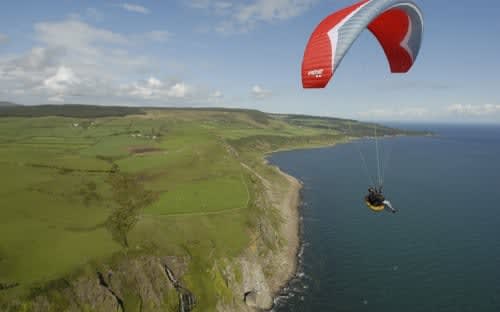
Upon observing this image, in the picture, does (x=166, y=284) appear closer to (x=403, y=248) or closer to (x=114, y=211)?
(x=114, y=211)

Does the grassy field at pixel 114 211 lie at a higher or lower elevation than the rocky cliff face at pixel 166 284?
higher

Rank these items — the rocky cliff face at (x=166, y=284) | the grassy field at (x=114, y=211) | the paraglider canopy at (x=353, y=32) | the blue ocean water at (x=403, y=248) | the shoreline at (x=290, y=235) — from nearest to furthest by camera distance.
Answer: the paraglider canopy at (x=353, y=32)
the rocky cliff face at (x=166, y=284)
the grassy field at (x=114, y=211)
the blue ocean water at (x=403, y=248)
the shoreline at (x=290, y=235)

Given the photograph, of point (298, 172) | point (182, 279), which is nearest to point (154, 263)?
point (182, 279)

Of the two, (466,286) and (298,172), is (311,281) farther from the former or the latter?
(298,172)

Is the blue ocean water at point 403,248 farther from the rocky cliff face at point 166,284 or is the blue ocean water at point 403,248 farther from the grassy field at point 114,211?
the grassy field at point 114,211

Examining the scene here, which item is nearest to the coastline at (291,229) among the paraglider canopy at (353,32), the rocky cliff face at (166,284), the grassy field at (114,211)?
the rocky cliff face at (166,284)

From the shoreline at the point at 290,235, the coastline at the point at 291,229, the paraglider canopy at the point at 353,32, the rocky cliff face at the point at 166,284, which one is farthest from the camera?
the coastline at the point at 291,229

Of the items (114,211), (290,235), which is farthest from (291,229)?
(114,211)
